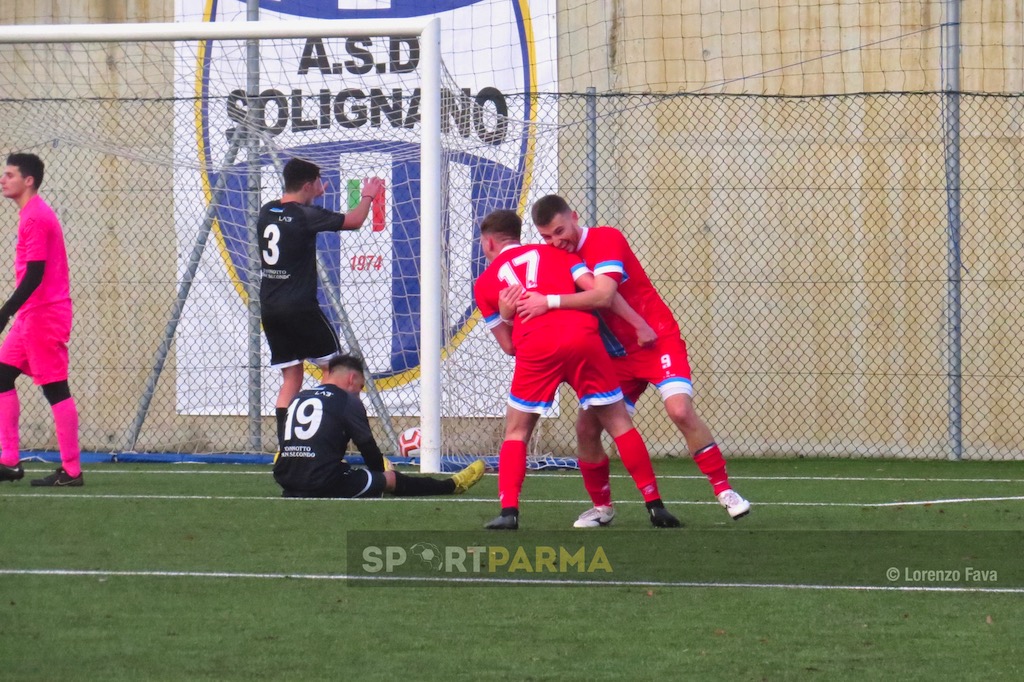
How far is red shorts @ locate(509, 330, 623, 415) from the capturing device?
20.7 ft

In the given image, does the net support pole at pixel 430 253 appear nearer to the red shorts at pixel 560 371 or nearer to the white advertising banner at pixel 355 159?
the white advertising banner at pixel 355 159

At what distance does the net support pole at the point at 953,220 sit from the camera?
10.9 m

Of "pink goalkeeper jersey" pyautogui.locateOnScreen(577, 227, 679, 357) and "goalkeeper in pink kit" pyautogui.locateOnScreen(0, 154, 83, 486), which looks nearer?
"pink goalkeeper jersey" pyautogui.locateOnScreen(577, 227, 679, 357)

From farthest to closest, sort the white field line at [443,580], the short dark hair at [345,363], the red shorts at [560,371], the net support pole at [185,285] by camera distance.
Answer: the net support pole at [185,285] < the short dark hair at [345,363] < the red shorts at [560,371] < the white field line at [443,580]

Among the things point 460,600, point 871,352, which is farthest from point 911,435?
point 460,600

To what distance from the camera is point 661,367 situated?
676 cm

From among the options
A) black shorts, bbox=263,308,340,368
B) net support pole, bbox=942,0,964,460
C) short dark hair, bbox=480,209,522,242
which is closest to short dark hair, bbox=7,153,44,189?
black shorts, bbox=263,308,340,368

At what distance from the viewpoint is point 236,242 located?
1153cm

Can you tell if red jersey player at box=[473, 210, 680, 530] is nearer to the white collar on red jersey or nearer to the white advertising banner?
the white collar on red jersey

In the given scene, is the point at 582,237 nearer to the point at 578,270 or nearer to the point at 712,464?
the point at 578,270

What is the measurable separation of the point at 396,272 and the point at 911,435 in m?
4.31

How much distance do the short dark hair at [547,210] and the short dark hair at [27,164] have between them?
3431mm

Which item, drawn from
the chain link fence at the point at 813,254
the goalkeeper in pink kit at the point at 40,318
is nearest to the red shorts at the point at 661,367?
the goalkeeper in pink kit at the point at 40,318

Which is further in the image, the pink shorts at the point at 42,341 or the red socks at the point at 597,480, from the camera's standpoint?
the pink shorts at the point at 42,341
